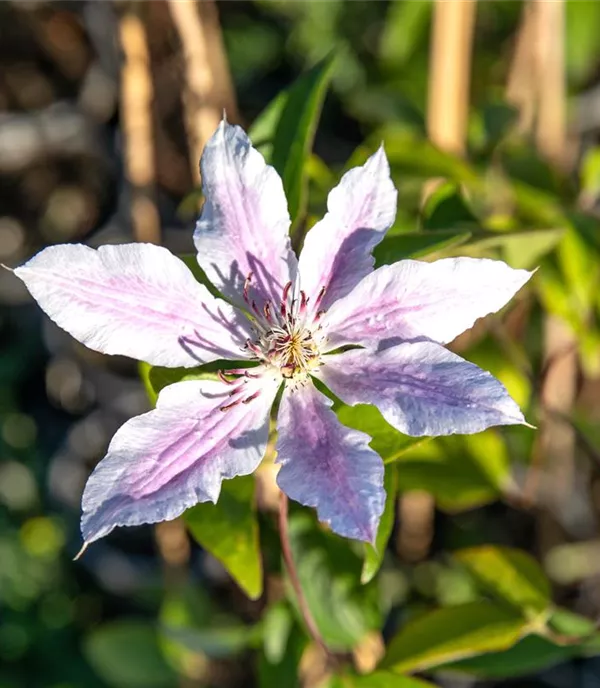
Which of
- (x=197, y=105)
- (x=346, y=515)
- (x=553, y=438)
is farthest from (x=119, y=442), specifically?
(x=553, y=438)

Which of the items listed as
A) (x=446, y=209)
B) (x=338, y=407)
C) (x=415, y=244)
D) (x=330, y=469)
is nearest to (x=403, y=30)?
(x=446, y=209)

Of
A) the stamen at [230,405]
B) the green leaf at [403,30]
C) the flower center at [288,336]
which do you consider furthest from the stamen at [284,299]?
the green leaf at [403,30]

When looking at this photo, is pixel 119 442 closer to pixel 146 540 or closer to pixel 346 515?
pixel 346 515

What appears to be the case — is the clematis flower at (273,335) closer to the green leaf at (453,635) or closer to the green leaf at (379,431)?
the green leaf at (379,431)

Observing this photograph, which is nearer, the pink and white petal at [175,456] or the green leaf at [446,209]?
the pink and white petal at [175,456]

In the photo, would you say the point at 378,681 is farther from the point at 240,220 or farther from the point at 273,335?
the point at 240,220

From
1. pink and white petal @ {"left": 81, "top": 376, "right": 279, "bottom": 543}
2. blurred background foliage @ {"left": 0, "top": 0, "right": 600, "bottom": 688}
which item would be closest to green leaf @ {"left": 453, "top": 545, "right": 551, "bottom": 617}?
blurred background foliage @ {"left": 0, "top": 0, "right": 600, "bottom": 688}
